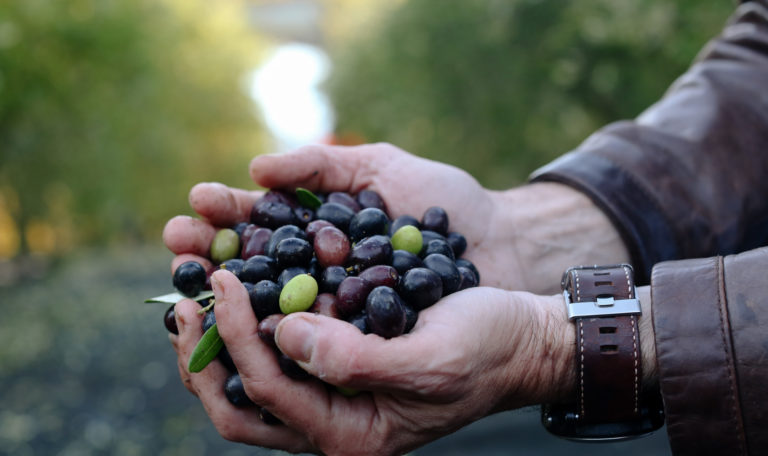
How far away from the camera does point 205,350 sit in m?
2.32

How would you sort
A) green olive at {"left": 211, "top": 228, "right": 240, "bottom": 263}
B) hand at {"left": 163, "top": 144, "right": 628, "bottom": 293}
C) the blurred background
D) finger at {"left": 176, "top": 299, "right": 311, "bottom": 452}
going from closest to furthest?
finger at {"left": 176, "top": 299, "right": 311, "bottom": 452}, green olive at {"left": 211, "top": 228, "right": 240, "bottom": 263}, hand at {"left": 163, "top": 144, "right": 628, "bottom": 293}, the blurred background

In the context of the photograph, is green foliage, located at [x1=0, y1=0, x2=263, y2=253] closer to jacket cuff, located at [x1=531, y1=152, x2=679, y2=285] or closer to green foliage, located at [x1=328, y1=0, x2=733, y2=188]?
green foliage, located at [x1=328, y1=0, x2=733, y2=188]

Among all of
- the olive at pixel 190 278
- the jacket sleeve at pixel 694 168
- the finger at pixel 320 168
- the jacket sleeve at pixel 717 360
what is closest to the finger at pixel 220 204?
the finger at pixel 320 168

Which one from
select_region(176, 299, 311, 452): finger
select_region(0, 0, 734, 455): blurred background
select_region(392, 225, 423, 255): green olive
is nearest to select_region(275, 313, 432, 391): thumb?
select_region(176, 299, 311, 452): finger

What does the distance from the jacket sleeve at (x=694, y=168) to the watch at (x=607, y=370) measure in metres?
0.83

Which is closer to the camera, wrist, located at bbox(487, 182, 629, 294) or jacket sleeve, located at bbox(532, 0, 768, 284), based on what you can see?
jacket sleeve, located at bbox(532, 0, 768, 284)

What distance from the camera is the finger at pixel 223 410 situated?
2406mm

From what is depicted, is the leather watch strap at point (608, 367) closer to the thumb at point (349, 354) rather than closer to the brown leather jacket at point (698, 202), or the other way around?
the brown leather jacket at point (698, 202)

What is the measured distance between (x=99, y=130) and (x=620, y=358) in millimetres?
19467

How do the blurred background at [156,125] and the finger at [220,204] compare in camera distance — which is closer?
the finger at [220,204]

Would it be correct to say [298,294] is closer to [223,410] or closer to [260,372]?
[260,372]

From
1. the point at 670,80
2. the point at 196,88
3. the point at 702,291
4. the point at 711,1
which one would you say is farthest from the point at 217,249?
the point at 196,88

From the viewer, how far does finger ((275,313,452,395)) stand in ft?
6.68

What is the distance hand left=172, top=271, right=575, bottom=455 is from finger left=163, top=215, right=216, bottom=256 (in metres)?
0.52
